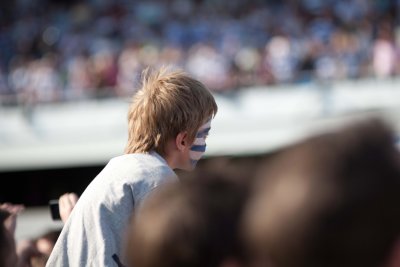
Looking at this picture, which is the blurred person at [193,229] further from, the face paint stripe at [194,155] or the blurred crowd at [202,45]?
the blurred crowd at [202,45]

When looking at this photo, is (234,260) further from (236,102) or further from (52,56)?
(52,56)

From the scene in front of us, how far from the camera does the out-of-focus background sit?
39.9 feet

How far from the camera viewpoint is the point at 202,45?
12.7 meters

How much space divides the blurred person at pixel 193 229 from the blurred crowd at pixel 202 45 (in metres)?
10.4

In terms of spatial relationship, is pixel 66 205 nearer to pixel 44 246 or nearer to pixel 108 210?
pixel 108 210

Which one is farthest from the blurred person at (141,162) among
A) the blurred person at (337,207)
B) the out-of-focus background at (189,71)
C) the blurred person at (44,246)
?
the out-of-focus background at (189,71)

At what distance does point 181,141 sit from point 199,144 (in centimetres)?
7

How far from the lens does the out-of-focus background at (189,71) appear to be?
12.2 meters

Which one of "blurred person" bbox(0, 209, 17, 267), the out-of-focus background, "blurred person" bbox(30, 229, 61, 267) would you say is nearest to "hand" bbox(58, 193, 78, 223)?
"blurred person" bbox(0, 209, 17, 267)

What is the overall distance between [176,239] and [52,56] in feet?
42.7

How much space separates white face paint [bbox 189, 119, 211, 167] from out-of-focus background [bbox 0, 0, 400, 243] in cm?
846

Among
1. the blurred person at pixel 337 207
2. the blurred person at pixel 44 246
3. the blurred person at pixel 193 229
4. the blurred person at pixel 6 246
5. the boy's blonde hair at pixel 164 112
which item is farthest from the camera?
the blurred person at pixel 44 246

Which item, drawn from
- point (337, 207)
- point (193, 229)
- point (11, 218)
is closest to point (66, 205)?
point (11, 218)

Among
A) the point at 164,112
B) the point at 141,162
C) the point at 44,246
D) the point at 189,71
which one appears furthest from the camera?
the point at 189,71
